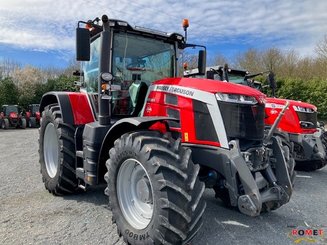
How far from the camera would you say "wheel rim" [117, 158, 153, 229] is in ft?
11.0

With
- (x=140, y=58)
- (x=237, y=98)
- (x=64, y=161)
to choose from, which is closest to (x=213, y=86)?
(x=237, y=98)

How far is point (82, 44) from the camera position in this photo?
12.5 ft

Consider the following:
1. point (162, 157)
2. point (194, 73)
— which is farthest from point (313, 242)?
point (194, 73)

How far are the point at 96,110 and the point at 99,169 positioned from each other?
1.00m

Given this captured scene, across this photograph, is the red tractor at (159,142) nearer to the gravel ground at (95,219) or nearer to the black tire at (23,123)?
the gravel ground at (95,219)

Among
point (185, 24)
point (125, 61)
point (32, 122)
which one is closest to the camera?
point (125, 61)

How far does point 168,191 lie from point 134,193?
0.79 m

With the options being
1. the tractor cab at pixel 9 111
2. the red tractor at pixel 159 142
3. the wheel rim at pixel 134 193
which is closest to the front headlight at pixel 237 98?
the red tractor at pixel 159 142

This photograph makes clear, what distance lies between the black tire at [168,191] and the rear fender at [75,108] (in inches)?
69.5

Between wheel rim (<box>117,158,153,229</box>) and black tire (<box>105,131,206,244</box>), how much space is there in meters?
0.19

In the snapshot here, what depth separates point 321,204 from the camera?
4.86 metres

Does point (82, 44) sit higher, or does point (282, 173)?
point (82, 44)

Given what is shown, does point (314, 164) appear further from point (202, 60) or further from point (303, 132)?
point (202, 60)

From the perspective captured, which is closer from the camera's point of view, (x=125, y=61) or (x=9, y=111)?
(x=125, y=61)
